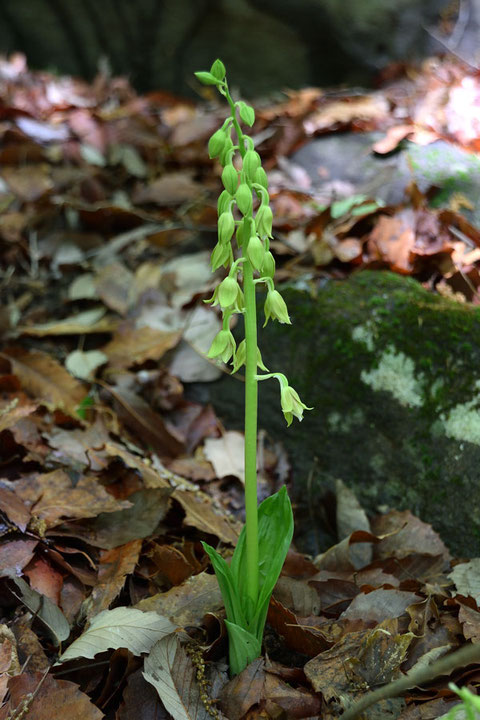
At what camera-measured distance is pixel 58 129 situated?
477cm

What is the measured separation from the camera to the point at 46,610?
1936 millimetres

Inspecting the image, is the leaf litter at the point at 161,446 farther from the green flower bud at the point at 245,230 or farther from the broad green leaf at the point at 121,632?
the green flower bud at the point at 245,230

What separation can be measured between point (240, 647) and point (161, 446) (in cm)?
114

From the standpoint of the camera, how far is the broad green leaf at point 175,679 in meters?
1.66

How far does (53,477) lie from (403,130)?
3.16m

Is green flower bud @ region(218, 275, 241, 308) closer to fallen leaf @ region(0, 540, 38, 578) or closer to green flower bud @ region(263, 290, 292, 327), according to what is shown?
green flower bud @ region(263, 290, 292, 327)

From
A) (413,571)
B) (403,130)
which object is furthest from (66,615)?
(403,130)

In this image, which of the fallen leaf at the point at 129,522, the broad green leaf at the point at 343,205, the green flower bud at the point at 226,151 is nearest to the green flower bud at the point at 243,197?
the green flower bud at the point at 226,151

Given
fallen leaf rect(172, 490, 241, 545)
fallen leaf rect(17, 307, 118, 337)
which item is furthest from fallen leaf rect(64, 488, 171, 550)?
fallen leaf rect(17, 307, 118, 337)

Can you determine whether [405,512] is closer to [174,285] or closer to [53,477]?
[53,477]

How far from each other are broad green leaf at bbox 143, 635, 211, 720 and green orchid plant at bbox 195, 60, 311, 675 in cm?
14

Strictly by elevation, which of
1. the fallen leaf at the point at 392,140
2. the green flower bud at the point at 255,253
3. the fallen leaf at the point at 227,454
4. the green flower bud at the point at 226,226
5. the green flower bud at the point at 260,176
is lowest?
the fallen leaf at the point at 227,454

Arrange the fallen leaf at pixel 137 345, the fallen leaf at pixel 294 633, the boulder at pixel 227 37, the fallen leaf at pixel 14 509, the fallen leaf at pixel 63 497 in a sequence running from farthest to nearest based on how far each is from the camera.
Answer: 1. the boulder at pixel 227 37
2. the fallen leaf at pixel 137 345
3. the fallen leaf at pixel 63 497
4. the fallen leaf at pixel 14 509
5. the fallen leaf at pixel 294 633

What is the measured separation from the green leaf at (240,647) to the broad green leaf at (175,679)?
4.8 inches
